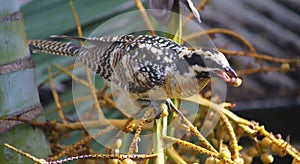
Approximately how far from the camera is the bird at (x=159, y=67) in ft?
2.02

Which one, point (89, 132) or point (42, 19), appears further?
point (42, 19)

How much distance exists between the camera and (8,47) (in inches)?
27.5

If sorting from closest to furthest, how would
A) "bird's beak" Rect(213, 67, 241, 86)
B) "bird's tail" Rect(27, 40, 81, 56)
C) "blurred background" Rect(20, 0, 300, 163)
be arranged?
1. "bird's beak" Rect(213, 67, 241, 86)
2. "bird's tail" Rect(27, 40, 81, 56)
3. "blurred background" Rect(20, 0, 300, 163)

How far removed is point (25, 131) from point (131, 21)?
38 cm

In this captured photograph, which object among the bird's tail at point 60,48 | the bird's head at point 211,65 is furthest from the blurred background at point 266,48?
the bird's head at point 211,65

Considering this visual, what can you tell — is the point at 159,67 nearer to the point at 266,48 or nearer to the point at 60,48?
the point at 60,48

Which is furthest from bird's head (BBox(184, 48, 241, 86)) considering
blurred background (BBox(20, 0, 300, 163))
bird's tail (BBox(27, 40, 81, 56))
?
blurred background (BBox(20, 0, 300, 163))

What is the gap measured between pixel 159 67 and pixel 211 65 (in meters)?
0.09

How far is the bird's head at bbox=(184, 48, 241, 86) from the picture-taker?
0.60 m

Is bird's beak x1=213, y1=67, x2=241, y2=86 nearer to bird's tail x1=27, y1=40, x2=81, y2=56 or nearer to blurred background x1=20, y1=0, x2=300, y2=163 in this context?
bird's tail x1=27, y1=40, x2=81, y2=56

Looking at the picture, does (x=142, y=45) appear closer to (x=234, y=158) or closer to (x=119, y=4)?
(x=234, y=158)

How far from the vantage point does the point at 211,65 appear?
0.61 metres

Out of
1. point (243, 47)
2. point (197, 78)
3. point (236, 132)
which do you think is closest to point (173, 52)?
point (197, 78)

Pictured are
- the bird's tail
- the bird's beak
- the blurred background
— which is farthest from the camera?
the blurred background
